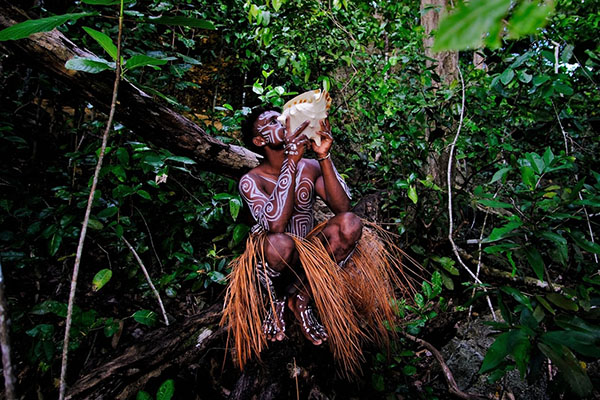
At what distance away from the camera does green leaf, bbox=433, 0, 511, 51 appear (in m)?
0.24

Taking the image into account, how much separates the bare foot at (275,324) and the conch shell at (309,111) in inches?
35.8

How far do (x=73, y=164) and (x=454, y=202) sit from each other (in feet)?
8.88

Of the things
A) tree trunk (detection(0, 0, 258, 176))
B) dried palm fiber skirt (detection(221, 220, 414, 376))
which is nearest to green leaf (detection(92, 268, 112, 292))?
dried palm fiber skirt (detection(221, 220, 414, 376))

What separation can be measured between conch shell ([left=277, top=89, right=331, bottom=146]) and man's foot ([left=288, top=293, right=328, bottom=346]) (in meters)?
0.86

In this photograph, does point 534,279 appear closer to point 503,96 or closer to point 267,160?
point 503,96

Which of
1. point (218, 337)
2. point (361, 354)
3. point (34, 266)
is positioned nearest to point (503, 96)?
point (361, 354)

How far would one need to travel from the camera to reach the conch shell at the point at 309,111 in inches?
60.1

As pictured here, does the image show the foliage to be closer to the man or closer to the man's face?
the man

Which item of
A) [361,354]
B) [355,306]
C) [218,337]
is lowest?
[361,354]

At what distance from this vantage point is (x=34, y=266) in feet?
5.69

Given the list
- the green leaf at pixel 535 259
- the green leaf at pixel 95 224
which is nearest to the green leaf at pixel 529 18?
the green leaf at pixel 535 259

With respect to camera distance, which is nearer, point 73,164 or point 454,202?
point 73,164

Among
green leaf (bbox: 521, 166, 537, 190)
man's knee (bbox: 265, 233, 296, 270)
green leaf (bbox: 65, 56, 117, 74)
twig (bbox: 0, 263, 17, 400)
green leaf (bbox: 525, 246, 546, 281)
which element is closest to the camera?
twig (bbox: 0, 263, 17, 400)

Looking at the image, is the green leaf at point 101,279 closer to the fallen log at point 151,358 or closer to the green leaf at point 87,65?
the fallen log at point 151,358
